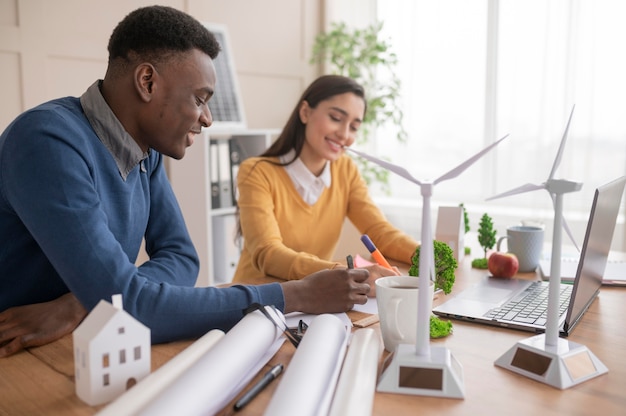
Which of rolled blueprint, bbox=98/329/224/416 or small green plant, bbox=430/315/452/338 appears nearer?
rolled blueprint, bbox=98/329/224/416

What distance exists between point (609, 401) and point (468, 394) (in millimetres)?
188

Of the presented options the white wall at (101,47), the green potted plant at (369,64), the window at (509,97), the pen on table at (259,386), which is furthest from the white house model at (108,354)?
the green potted plant at (369,64)

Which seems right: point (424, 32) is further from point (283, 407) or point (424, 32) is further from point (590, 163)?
point (283, 407)

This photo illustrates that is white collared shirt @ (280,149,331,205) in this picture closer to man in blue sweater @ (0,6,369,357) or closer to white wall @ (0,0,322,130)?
man in blue sweater @ (0,6,369,357)

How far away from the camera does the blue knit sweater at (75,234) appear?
0.97 meters

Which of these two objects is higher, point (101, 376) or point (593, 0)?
point (593, 0)

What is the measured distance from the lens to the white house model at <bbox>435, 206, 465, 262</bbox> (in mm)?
1729

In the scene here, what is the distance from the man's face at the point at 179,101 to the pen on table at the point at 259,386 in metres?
0.60

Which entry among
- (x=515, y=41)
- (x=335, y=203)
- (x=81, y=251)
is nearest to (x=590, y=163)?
(x=515, y=41)

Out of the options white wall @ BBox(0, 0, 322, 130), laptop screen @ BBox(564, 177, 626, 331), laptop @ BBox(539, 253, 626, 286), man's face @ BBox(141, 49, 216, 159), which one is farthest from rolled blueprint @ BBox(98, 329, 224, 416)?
white wall @ BBox(0, 0, 322, 130)

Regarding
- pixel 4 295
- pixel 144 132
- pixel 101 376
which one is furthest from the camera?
pixel 144 132

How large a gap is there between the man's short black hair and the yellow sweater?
0.65 metres

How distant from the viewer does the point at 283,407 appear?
632 millimetres

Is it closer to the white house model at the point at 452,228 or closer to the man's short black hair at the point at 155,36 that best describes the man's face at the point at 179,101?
the man's short black hair at the point at 155,36
